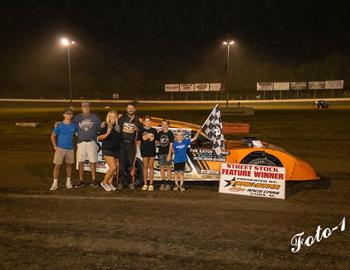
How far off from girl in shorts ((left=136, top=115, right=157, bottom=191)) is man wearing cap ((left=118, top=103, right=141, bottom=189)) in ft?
0.44

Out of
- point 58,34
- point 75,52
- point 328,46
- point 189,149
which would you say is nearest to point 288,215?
point 189,149

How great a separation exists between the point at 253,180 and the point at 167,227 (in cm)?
226

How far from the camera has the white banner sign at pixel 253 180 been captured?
695cm

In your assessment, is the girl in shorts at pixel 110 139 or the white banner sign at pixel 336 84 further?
the white banner sign at pixel 336 84

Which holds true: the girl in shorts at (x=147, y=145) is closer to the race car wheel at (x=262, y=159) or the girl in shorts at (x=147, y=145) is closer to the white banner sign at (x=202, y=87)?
the race car wheel at (x=262, y=159)

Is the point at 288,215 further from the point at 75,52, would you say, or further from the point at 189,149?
the point at 75,52

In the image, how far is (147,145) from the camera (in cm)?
734

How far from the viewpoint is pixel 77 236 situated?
17.1 feet

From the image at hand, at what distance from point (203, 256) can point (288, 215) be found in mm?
2010

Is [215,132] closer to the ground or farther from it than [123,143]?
farther from it

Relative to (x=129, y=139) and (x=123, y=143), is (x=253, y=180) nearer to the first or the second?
(x=129, y=139)

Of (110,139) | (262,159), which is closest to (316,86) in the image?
(262,159)

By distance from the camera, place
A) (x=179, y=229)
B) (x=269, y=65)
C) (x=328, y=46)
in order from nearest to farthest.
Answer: (x=179, y=229) < (x=269, y=65) < (x=328, y=46)

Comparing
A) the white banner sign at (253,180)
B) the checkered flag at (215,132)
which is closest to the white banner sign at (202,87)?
the checkered flag at (215,132)
